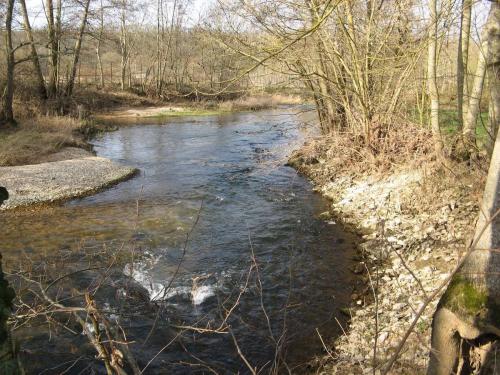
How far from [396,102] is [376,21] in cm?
228

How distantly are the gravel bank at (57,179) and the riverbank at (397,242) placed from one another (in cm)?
705

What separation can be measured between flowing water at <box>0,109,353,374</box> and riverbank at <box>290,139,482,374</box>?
1.45 feet

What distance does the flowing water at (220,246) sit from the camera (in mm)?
5465

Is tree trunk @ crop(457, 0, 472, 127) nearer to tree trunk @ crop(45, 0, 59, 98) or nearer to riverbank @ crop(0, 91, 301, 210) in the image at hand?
riverbank @ crop(0, 91, 301, 210)

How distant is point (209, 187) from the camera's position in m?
13.0

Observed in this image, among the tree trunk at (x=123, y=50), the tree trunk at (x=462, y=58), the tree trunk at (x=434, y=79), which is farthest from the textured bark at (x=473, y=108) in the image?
the tree trunk at (x=123, y=50)

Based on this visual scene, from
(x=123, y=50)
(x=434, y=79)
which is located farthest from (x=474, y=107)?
(x=123, y=50)

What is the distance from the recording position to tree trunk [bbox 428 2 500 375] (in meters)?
2.83

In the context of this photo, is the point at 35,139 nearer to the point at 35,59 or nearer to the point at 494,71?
the point at 35,59

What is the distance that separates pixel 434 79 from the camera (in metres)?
8.97

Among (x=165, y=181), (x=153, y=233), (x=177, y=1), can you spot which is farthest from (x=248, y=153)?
(x=177, y=1)

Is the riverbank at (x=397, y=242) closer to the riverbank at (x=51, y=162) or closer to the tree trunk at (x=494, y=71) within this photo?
the tree trunk at (x=494, y=71)

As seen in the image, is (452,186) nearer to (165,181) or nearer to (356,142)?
(356,142)

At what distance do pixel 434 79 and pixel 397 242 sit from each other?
3.75 metres
